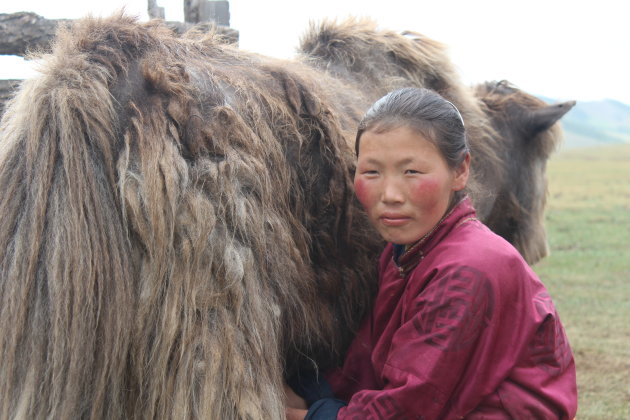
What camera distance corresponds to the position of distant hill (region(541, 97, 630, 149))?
14062cm

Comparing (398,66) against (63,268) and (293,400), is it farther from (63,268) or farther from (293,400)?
(63,268)

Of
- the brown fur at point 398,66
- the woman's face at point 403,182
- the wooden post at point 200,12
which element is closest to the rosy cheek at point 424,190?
A: the woman's face at point 403,182

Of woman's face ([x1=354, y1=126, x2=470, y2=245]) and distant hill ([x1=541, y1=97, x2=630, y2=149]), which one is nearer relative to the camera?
woman's face ([x1=354, y1=126, x2=470, y2=245])

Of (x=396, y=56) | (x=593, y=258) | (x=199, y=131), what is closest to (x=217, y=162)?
(x=199, y=131)

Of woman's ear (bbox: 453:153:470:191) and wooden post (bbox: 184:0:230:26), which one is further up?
wooden post (bbox: 184:0:230:26)

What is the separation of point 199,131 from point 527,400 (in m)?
1.11

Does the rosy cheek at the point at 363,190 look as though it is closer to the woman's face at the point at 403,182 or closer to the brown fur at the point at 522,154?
the woman's face at the point at 403,182

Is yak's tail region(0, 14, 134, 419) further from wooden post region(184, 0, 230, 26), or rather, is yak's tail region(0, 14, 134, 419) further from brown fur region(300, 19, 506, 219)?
wooden post region(184, 0, 230, 26)

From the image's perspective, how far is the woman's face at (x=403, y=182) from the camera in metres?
1.91

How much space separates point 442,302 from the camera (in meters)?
1.77

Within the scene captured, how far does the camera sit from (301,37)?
358 centimetres

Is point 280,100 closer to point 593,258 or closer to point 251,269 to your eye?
point 251,269

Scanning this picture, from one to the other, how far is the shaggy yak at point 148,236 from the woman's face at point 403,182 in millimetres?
244

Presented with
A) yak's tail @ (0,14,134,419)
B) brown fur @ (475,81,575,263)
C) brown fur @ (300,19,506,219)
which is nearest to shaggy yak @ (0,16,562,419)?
yak's tail @ (0,14,134,419)
